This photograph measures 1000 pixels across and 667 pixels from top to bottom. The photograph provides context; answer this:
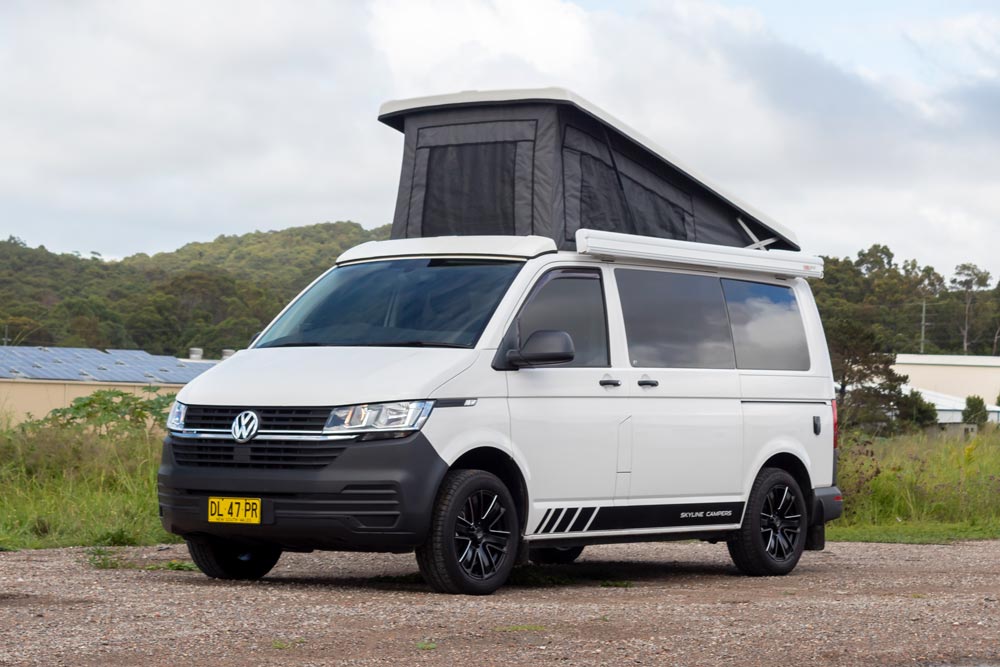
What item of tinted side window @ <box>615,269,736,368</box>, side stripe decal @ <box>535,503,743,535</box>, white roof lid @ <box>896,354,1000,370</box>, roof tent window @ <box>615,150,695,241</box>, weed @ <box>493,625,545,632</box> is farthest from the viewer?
white roof lid @ <box>896,354,1000,370</box>

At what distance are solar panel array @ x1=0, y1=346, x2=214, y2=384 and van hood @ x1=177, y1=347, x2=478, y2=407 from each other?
157 ft

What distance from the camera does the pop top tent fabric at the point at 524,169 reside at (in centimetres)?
1068

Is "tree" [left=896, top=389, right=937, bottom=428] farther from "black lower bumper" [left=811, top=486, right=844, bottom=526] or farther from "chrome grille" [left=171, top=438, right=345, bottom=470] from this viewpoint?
"chrome grille" [left=171, top=438, right=345, bottom=470]

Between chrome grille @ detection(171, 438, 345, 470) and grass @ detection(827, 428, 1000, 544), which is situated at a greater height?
chrome grille @ detection(171, 438, 345, 470)

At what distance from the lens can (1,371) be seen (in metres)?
56.2

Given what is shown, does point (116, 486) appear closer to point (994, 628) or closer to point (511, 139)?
point (511, 139)

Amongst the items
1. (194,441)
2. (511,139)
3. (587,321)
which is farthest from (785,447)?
(194,441)

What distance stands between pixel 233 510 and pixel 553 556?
12.8 feet

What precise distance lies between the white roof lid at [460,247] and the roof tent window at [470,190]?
40.1 inches

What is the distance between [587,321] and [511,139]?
6.08 ft

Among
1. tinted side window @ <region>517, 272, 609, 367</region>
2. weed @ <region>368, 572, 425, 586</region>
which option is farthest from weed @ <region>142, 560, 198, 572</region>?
tinted side window @ <region>517, 272, 609, 367</region>

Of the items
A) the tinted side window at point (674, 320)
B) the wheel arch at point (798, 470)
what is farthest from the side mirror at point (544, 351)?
the wheel arch at point (798, 470)

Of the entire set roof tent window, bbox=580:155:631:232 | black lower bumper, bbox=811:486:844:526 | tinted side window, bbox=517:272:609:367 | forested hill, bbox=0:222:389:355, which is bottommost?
black lower bumper, bbox=811:486:844:526

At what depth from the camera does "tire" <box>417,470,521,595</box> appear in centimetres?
830
